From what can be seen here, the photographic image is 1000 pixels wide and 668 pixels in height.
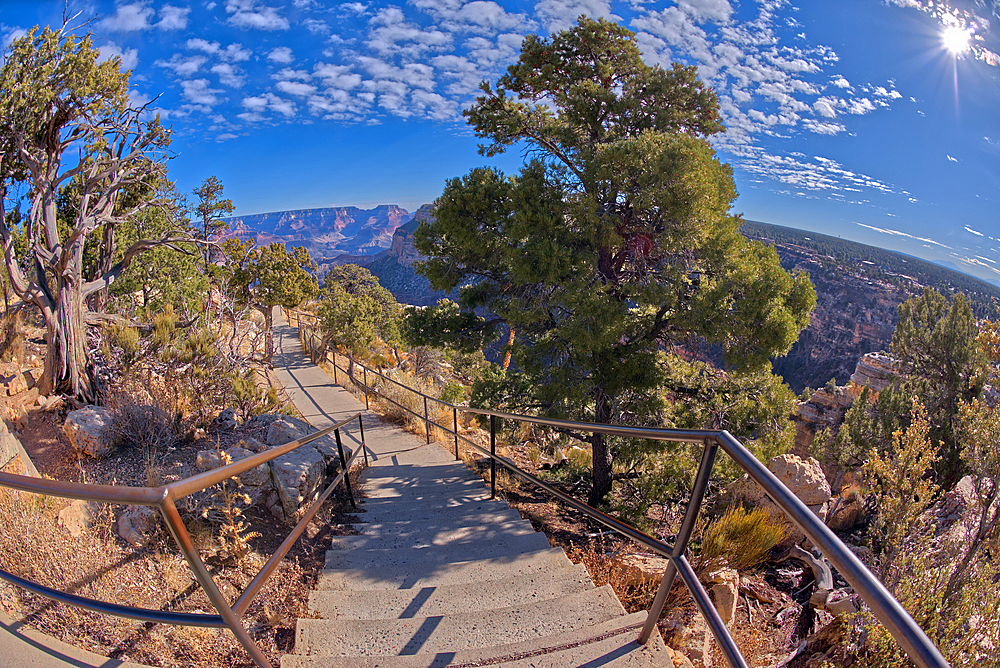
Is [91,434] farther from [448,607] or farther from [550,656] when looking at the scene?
[550,656]

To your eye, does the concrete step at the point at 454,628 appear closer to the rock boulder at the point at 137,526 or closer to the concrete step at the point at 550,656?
the concrete step at the point at 550,656

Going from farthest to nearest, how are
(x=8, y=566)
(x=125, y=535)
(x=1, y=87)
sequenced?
(x=1, y=87), (x=125, y=535), (x=8, y=566)

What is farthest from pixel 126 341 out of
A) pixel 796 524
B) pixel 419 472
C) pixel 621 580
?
pixel 796 524

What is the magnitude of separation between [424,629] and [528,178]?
469 centimetres

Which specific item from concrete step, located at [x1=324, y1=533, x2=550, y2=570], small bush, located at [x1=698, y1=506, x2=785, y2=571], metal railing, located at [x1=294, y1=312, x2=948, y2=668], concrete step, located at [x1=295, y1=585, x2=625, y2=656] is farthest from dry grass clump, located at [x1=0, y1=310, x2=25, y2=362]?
small bush, located at [x1=698, y1=506, x2=785, y2=571]

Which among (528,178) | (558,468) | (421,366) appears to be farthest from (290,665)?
(421,366)

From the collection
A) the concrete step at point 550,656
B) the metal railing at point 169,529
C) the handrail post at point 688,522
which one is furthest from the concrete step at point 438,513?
the metal railing at point 169,529

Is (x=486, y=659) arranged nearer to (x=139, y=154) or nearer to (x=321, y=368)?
(x=139, y=154)

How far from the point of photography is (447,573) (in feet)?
10.1

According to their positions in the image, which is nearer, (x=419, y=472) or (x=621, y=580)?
(x=621, y=580)

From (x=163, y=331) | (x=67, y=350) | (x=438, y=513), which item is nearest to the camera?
(x=438, y=513)

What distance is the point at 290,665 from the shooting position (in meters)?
1.88

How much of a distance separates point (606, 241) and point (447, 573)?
3.80 meters

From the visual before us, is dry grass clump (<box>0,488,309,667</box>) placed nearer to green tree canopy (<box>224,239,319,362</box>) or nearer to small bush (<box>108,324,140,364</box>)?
small bush (<box>108,324,140,364</box>)
